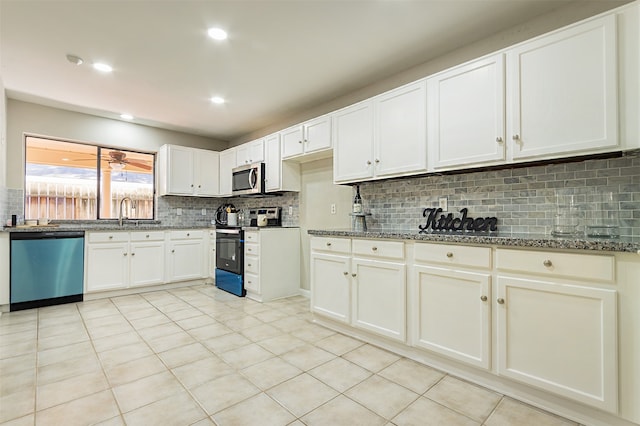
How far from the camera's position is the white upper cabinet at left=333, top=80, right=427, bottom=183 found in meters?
2.50

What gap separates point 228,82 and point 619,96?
3188 millimetres

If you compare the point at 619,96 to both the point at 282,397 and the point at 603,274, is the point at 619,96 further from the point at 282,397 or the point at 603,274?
the point at 282,397

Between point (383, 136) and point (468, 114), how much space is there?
73 cm

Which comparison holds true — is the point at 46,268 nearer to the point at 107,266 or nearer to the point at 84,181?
the point at 107,266

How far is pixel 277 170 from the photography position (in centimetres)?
411

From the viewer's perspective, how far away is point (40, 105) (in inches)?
157

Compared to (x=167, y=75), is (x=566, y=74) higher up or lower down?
lower down

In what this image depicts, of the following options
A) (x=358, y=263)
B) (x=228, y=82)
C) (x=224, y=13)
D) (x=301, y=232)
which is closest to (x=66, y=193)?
(x=228, y=82)

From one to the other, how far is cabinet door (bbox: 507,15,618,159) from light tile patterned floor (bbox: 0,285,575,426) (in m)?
1.52

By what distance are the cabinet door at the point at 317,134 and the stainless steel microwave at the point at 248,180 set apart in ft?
3.17

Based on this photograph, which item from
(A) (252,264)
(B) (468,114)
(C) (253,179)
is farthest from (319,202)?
(B) (468,114)

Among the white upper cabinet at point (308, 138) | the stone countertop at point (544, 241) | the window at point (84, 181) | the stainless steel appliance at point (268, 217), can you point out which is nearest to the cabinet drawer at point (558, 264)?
the stone countertop at point (544, 241)

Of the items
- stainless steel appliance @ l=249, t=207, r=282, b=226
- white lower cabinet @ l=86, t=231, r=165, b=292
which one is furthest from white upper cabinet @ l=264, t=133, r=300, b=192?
white lower cabinet @ l=86, t=231, r=165, b=292

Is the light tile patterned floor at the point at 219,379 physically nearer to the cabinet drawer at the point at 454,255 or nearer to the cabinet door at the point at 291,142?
the cabinet drawer at the point at 454,255
